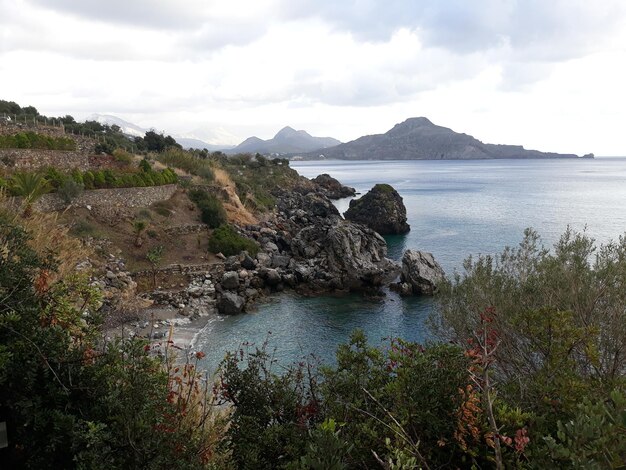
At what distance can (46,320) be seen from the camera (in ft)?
23.3

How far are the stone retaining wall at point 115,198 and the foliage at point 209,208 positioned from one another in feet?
7.08

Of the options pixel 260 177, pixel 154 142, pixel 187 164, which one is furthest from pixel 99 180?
pixel 260 177

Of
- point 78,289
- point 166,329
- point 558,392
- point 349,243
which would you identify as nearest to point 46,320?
point 78,289

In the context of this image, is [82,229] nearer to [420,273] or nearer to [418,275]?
[418,275]

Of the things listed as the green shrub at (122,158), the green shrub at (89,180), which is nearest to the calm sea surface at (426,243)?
the green shrub at (89,180)

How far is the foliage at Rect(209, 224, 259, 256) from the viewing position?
32875mm

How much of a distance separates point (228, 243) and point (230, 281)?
5482 mm

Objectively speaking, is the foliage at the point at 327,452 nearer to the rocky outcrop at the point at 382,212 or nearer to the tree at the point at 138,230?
the tree at the point at 138,230

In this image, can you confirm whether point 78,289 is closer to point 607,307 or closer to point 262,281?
point 607,307

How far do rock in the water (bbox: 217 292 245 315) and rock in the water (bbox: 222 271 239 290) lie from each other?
2.10 meters

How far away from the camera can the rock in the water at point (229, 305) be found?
83.8ft

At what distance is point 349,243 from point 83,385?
28022mm

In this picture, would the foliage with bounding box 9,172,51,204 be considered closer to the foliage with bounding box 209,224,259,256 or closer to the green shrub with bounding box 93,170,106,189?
the green shrub with bounding box 93,170,106,189

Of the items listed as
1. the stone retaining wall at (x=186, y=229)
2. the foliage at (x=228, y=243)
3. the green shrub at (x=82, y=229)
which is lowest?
the foliage at (x=228, y=243)
